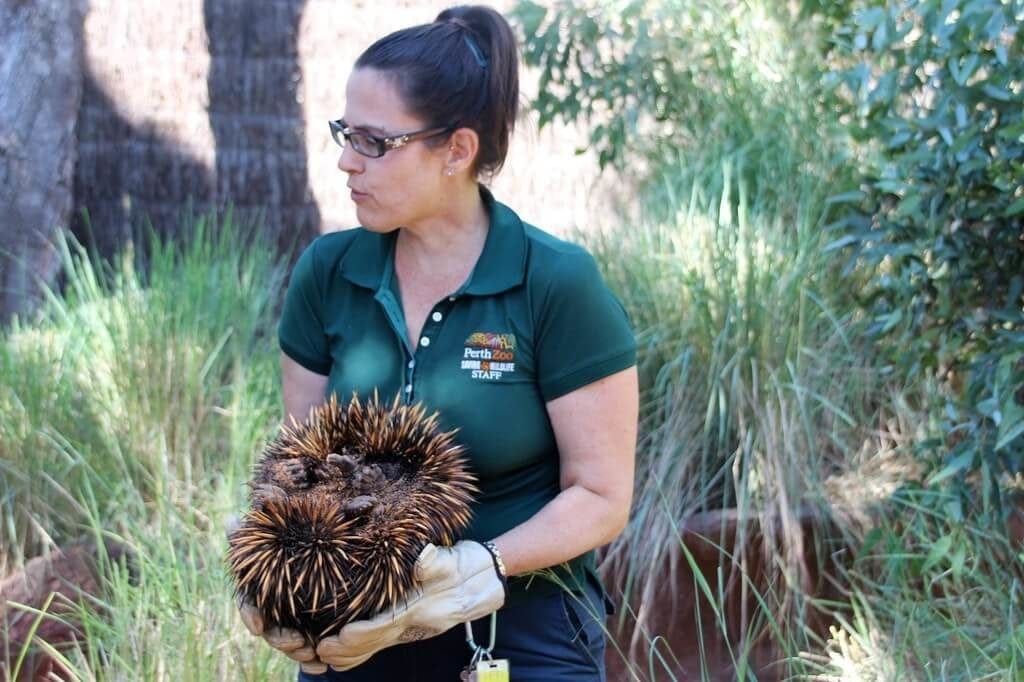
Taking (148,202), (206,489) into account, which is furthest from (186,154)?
(206,489)

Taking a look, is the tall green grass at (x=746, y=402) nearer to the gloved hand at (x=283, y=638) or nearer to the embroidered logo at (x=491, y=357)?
the embroidered logo at (x=491, y=357)

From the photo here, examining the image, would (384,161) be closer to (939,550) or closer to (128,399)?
(939,550)

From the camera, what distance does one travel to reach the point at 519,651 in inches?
98.6

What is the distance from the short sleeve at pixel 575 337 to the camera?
8.00 feet

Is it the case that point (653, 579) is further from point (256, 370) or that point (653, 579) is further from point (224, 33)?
point (224, 33)

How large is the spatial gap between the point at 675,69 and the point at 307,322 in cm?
414

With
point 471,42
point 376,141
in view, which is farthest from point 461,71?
point 376,141

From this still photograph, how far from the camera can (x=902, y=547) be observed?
14.3ft

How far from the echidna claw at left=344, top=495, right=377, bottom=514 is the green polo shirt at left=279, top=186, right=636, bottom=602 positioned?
310 mm

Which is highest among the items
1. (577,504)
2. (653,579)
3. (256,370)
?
(577,504)

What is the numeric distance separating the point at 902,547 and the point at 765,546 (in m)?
0.43

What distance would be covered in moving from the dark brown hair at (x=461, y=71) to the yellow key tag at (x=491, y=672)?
0.94 metres

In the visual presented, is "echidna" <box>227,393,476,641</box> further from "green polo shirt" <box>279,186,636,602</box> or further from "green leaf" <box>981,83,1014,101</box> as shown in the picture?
"green leaf" <box>981,83,1014,101</box>

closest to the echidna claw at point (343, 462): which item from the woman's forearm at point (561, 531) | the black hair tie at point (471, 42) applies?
the woman's forearm at point (561, 531)
